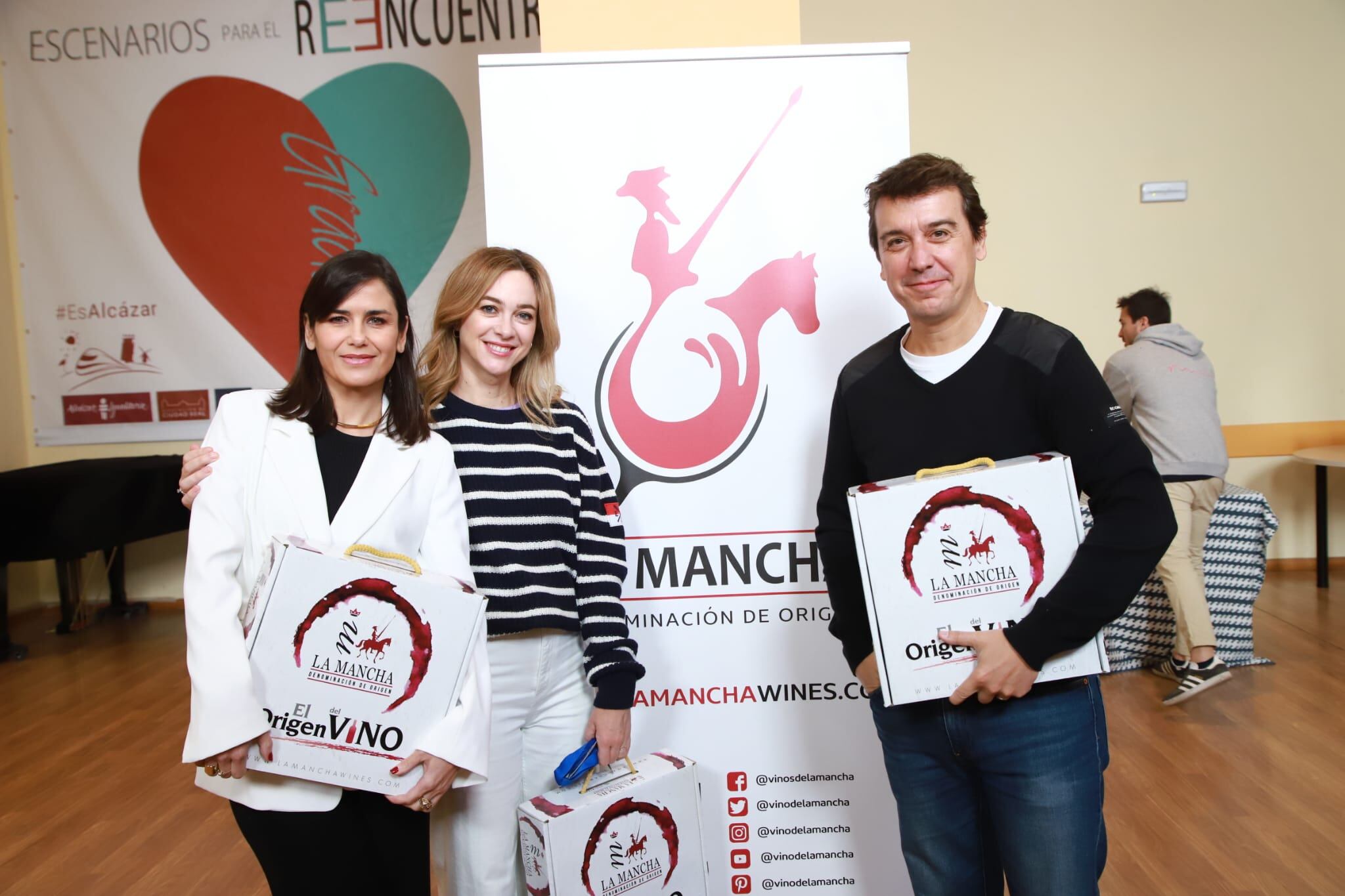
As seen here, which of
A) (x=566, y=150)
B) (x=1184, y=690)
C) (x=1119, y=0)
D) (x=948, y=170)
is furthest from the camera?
(x=1119, y=0)

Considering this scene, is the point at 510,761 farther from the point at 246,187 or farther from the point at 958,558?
the point at 246,187

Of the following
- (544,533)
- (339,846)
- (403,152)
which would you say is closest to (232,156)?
(403,152)

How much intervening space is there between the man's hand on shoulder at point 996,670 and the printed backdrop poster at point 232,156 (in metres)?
4.59

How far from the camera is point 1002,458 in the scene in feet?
4.48

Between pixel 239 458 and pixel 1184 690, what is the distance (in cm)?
374

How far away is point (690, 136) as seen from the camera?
2.04 meters

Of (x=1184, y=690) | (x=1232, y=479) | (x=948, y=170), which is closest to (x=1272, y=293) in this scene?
(x=1232, y=479)

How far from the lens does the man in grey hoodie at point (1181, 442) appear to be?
394 centimetres

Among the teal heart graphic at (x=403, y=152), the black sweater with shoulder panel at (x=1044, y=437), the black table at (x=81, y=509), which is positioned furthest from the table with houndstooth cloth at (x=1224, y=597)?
the black table at (x=81, y=509)

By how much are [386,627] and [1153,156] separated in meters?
5.69

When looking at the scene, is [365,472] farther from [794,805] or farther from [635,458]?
[794,805]

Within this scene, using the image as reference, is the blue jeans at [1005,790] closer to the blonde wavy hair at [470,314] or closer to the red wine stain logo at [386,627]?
the red wine stain logo at [386,627]

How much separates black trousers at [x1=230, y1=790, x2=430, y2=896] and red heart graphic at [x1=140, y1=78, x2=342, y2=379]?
4550 millimetres

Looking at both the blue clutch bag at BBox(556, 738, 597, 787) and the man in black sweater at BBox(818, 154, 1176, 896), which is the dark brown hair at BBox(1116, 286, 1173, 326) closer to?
the man in black sweater at BBox(818, 154, 1176, 896)
